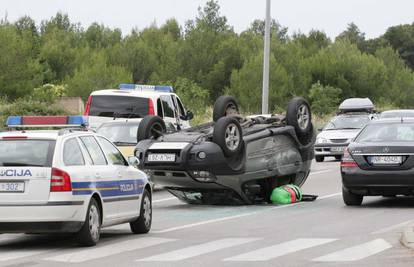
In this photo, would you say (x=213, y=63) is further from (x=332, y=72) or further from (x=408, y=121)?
(x=408, y=121)

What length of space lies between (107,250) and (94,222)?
1.91 feet

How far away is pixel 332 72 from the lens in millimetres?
101812

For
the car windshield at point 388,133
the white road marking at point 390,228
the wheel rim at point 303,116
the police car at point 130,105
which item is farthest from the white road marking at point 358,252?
the police car at point 130,105

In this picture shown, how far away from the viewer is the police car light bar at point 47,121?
52.4 feet

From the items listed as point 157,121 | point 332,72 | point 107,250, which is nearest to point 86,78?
point 332,72

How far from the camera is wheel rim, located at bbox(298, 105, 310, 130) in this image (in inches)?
842

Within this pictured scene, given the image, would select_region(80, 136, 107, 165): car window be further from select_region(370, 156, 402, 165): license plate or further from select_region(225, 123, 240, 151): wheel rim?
select_region(370, 156, 402, 165): license plate

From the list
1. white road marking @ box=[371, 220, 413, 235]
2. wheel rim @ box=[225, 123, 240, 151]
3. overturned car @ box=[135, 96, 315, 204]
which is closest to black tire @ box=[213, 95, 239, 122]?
overturned car @ box=[135, 96, 315, 204]

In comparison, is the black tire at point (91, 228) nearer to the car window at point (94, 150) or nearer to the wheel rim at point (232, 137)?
the car window at point (94, 150)

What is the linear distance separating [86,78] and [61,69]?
16854 mm

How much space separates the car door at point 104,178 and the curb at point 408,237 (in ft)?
11.7

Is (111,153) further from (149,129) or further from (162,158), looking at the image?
(149,129)

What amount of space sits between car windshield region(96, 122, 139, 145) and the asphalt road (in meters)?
3.95

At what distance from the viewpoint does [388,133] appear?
19.9 meters
